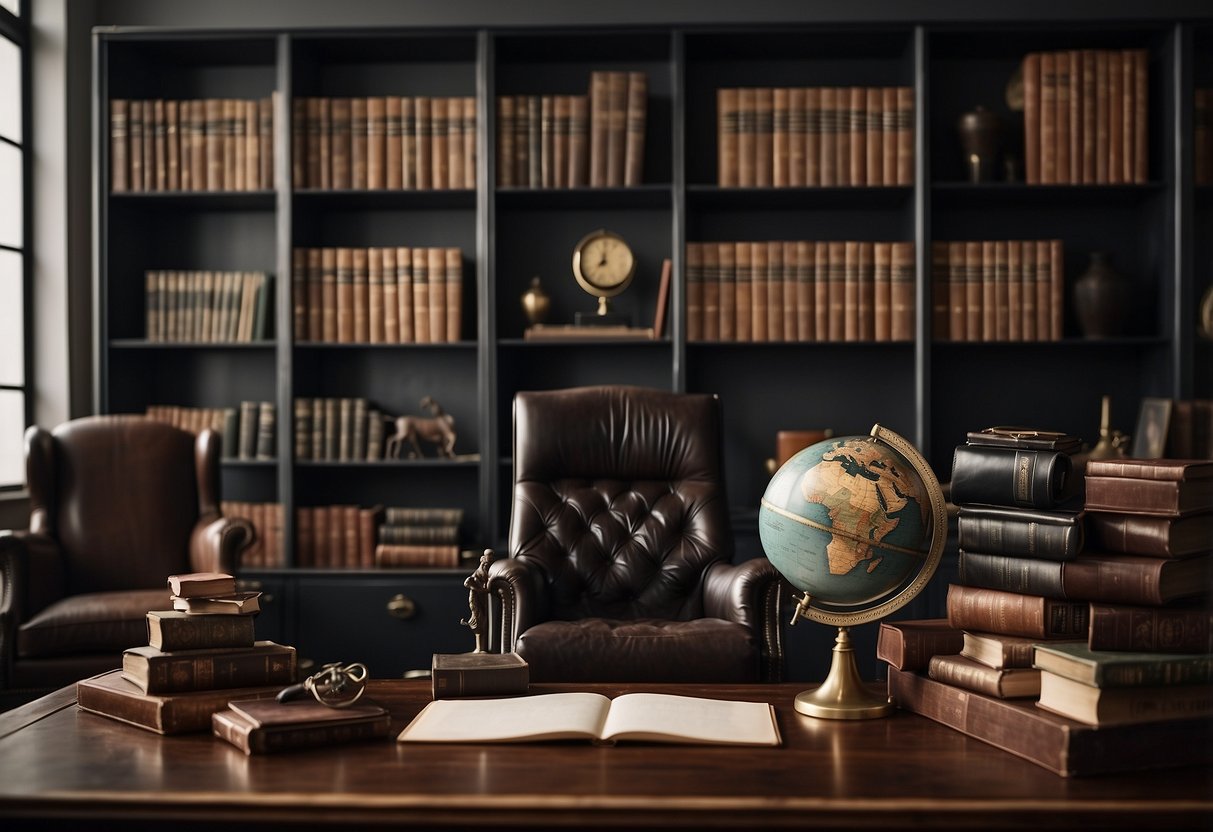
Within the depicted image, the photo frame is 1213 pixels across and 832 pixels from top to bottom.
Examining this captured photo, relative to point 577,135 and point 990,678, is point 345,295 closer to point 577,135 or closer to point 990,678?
point 577,135

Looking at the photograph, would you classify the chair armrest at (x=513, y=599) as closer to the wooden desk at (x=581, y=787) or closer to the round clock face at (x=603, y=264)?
the wooden desk at (x=581, y=787)

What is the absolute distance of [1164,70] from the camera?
3.88 meters

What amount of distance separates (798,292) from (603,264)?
2.36 feet

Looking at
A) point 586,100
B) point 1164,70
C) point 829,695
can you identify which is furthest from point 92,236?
point 1164,70

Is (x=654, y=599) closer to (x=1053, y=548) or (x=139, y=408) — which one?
(x=1053, y=548)

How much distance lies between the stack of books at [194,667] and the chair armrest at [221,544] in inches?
62.2

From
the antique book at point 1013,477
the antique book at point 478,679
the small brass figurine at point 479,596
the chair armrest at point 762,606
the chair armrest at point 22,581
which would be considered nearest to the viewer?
the antique book at point 1013,477

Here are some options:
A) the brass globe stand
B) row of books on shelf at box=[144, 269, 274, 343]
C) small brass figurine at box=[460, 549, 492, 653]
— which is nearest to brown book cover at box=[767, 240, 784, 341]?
small brass figurine at box=[460, 549, 492, 653]

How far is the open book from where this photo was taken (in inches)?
62.7

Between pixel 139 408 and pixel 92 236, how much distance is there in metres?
0.67

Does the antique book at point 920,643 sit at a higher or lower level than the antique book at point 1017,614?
lower

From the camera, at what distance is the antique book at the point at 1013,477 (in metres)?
1.65

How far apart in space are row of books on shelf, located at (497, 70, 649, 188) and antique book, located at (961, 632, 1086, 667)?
2.62 m

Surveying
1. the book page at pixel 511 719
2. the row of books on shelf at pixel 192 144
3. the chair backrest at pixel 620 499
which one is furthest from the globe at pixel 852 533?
the row of books on shelf at pixel 192 144
